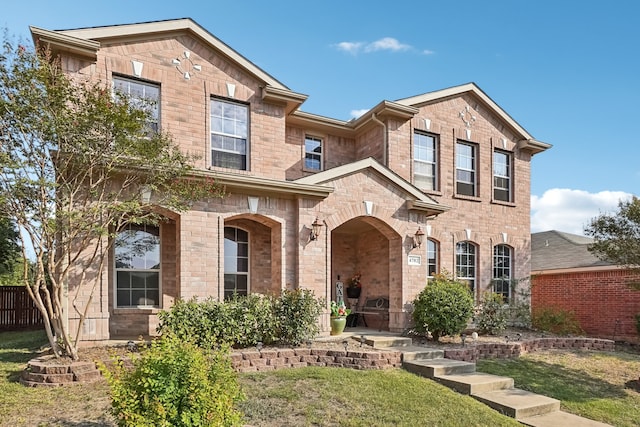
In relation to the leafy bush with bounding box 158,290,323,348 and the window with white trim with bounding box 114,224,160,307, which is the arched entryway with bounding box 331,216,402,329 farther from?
the window with white trim with bounding box 114,224,160,307

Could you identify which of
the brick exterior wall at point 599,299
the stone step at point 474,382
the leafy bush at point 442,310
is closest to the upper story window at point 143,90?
the leafy bush at point 442,310

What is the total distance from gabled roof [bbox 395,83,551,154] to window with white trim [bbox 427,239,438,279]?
4570 mm

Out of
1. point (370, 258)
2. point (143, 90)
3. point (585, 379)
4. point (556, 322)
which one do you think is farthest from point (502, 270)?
point (143, 90)

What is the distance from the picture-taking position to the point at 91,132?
23.4 ft

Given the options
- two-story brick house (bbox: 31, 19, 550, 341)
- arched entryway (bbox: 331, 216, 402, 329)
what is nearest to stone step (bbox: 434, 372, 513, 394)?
two-story brick house (bbox: 31, 19, 550, 341)

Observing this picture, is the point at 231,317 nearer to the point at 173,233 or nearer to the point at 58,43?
the point at 173,233

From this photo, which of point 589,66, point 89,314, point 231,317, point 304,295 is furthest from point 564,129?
point 89,314

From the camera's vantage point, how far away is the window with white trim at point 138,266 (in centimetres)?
973

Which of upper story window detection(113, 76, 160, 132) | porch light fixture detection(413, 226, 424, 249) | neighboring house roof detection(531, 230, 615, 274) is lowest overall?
neighboring house roof detection(531, 230, 615, 274)

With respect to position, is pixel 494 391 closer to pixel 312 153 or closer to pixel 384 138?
pixel 384 138

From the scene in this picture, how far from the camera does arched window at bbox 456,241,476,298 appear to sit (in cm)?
1406

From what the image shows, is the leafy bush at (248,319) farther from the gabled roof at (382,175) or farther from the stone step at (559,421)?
the stone step at (559,421)

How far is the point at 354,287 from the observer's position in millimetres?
13023

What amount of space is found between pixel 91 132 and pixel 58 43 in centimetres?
333
